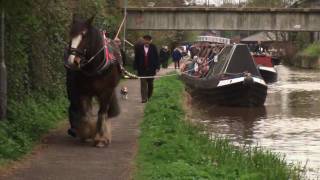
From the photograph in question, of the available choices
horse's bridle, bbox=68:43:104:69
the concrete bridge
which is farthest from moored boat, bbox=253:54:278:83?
horse's bridle, bbox=68:43:104:69

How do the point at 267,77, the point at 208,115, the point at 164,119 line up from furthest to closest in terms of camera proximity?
the point at 267,77
the point at 208,115
the point at 164,119

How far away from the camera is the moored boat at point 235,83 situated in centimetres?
3047

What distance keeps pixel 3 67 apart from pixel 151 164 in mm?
3246

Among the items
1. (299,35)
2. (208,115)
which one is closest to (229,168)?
(208,115)

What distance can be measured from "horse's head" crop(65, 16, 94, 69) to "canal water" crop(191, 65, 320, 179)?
15.2 feet

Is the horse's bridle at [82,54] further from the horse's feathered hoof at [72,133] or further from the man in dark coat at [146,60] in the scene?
the man in dark coat at [146,60]

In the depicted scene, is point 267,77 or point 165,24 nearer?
point 267,77

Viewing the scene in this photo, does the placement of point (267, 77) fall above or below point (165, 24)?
below

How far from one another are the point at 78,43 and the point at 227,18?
39421mm

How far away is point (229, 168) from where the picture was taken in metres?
11.4

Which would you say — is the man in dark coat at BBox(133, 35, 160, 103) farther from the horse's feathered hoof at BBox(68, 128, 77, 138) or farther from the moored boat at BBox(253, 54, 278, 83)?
the moored boat at BBox(253, 54, 278, 83)

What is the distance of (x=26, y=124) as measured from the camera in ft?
43.0

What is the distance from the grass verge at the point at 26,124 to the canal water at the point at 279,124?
195 inches

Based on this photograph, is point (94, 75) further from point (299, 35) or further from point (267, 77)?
point (299, 35)
